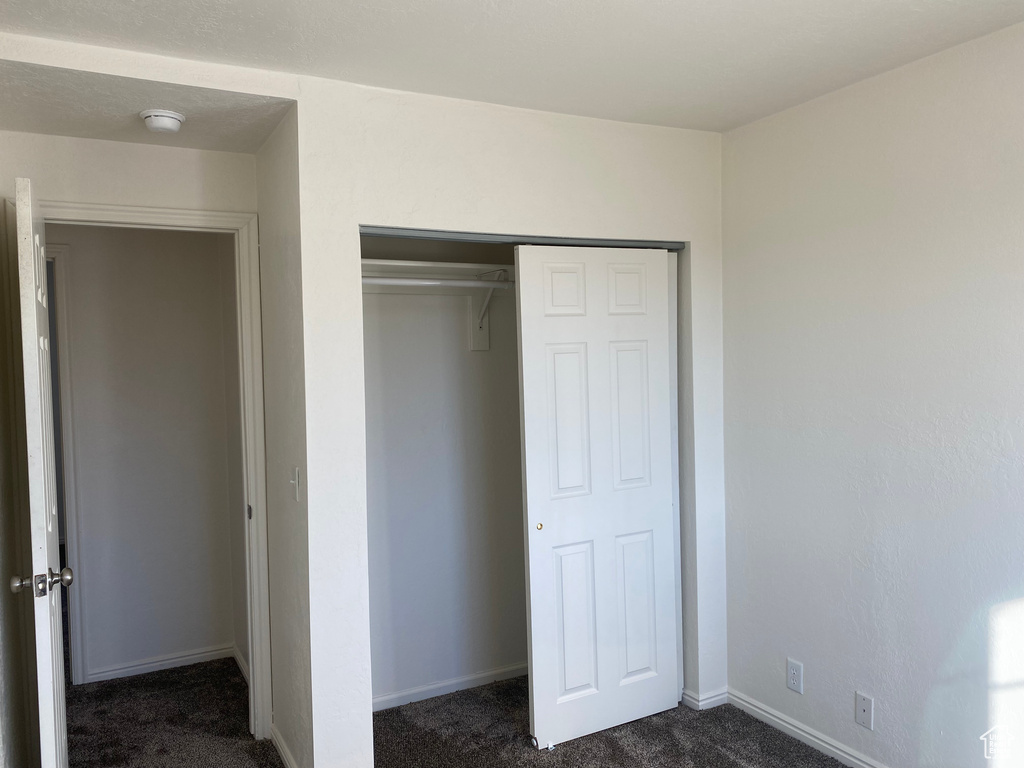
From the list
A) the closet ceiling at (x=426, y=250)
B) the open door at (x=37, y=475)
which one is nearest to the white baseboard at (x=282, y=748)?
the open door at (x=37, y=475)

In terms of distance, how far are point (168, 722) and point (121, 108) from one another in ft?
7.98

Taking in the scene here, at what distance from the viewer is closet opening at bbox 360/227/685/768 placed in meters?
2.92

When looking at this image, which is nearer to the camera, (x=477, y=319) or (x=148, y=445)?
(x=477, y=319)

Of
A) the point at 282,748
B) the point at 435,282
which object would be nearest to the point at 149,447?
the point at 282,748

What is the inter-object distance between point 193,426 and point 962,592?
340cm

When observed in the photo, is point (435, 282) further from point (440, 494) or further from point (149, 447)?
point (149, 447)

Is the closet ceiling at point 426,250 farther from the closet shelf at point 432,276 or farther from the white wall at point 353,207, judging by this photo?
the white wall at point 353,207

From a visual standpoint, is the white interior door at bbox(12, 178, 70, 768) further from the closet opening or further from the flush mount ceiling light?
the closet opening

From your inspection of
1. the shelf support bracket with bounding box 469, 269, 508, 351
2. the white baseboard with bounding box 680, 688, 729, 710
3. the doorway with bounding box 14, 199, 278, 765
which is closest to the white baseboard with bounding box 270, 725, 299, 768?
the doorway with bounding box 14, 199, 278, 765

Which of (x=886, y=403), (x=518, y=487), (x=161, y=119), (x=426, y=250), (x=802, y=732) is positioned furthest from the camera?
(x=518, y=487)

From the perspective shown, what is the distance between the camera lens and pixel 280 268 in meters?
2.67

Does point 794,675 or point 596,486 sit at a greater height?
point 596,486

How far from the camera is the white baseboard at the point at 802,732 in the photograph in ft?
8.76

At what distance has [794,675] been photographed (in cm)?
292
